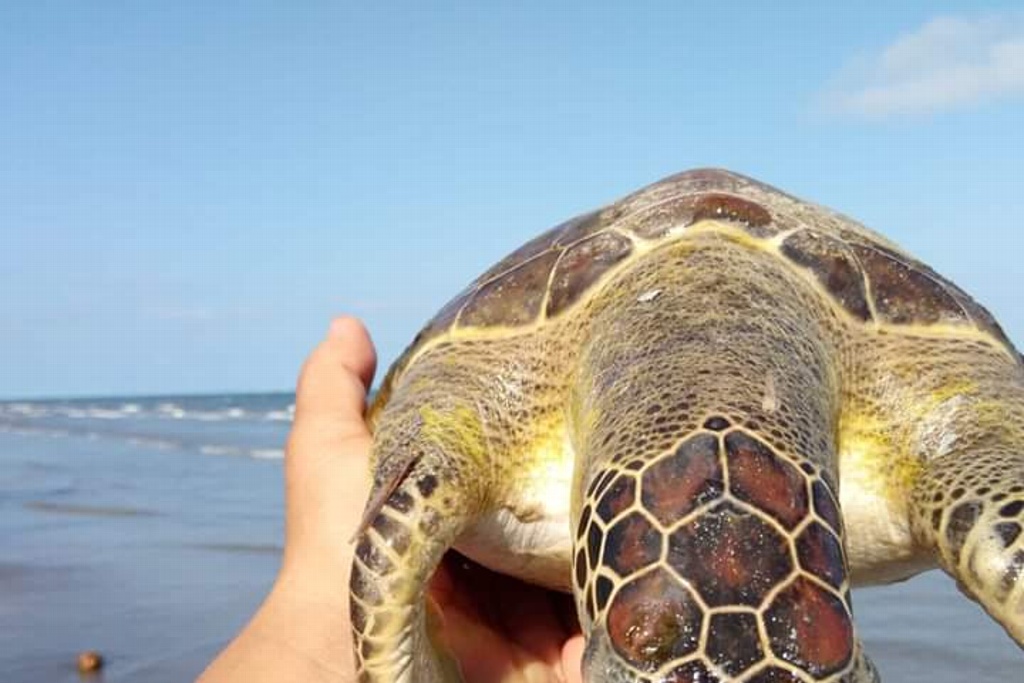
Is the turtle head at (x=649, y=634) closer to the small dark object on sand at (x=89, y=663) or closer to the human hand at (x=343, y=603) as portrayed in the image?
the human hand at (x=343, y=603)

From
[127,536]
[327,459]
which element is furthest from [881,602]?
[127,536]

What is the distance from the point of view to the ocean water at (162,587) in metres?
5.47

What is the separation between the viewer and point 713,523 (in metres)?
1.68

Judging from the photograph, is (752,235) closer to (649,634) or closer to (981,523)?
(981,523)

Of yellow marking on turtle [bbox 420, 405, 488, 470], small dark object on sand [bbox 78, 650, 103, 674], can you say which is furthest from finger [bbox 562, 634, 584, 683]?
small dark object on sand [bbox 78, 650, 103, 674]

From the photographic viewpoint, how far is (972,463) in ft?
7.64

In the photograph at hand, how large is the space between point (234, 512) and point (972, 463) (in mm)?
9192

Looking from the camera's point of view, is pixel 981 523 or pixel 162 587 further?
pixel 162 587

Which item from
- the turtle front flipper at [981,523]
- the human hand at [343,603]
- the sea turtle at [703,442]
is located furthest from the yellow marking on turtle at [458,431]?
the turtle front flipper at [981,523]

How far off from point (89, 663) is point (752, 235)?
434cm

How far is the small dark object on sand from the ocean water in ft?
0.20

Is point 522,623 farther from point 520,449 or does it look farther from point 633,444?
point 633,444

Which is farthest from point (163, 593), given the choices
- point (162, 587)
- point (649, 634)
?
point (649, 634)

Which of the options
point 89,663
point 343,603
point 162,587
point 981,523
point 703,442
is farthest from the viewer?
point 162,587
